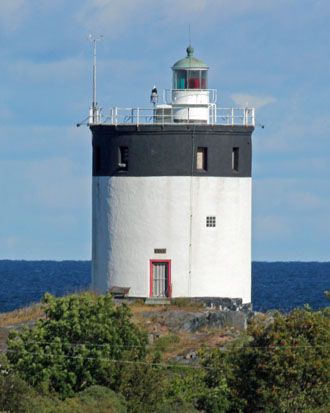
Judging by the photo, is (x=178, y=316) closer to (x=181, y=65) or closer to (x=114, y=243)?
(x=114, y=243)

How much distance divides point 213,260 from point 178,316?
12.0 ft

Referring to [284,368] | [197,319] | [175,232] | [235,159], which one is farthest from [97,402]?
[235,159]

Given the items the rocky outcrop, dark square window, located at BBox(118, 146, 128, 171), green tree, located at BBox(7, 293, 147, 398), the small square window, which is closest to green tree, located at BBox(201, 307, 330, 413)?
green tree, located at BBox(7, 293, 147, 398)

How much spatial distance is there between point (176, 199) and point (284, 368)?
47.2 ft

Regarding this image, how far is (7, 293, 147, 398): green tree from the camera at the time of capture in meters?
30.7

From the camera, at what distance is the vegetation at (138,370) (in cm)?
2942

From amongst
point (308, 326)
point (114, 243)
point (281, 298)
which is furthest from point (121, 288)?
point (281, 298)

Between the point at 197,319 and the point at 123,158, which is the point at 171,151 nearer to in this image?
the point at 123,158

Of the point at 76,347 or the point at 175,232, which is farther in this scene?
the point at 175,232

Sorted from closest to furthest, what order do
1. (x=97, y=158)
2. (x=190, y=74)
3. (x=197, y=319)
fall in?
(x=197, y=319) < (x=190, y=74) < (x=97, y=158)

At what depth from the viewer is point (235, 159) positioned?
44.2m

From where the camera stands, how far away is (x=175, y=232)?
42.8 meters

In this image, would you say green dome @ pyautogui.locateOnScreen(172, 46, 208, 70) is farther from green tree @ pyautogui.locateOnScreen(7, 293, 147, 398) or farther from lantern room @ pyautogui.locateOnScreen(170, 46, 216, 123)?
green tree @ pyautogui.locateOnScreen(7, 293, 147, 398)

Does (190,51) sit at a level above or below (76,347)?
above
